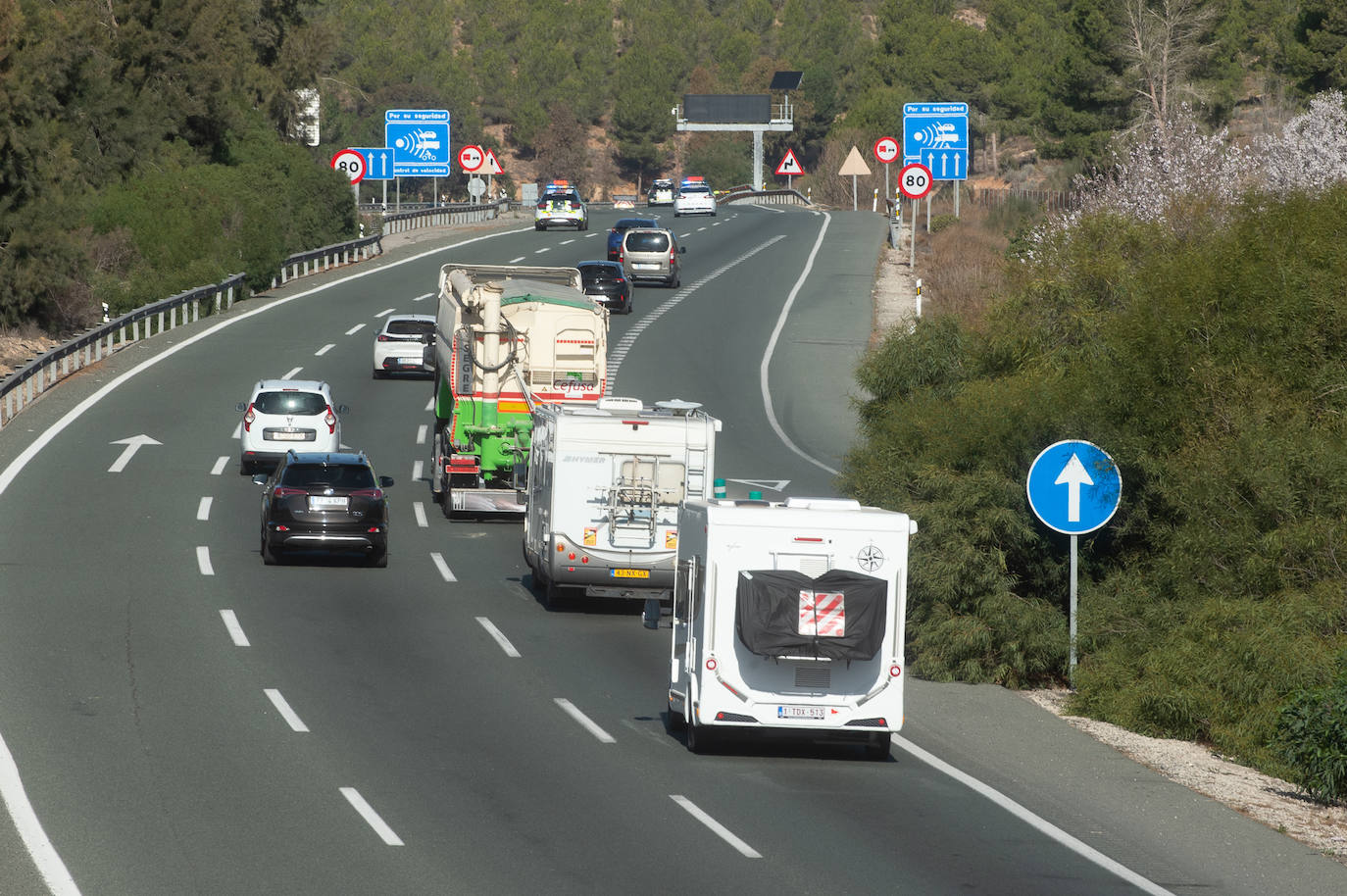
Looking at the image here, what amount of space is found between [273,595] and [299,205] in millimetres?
46187

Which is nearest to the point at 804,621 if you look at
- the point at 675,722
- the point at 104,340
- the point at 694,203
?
the point at 675,722

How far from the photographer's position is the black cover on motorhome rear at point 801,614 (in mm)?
14781

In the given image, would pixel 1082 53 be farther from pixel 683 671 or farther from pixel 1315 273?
pixel 683 671

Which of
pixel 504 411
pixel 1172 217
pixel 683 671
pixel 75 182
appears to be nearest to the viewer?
pixel 683 671

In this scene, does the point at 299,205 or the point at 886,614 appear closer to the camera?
the point at 886,614

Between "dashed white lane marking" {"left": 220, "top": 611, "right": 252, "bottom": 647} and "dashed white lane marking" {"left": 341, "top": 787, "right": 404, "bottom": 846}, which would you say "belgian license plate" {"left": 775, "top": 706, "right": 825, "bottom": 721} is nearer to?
"dashed white lane marking" {"left": 341, "top": 787, "right": 404, "bottom": 846}

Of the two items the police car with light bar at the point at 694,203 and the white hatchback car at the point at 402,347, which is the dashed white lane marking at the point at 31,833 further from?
the police car with light bar at the point at 694,203

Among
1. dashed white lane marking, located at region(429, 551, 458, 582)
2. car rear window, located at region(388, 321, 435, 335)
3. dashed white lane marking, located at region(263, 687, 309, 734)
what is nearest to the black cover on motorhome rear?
dashed white lane marking, located at region(263, 687, 309, 734)

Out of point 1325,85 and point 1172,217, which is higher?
point 1325,85

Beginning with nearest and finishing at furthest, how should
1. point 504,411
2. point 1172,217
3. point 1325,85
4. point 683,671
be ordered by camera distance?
point 683,671
point 504,411
point 1172,217
point 1325,85

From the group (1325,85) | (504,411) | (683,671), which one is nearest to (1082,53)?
(1325,85)

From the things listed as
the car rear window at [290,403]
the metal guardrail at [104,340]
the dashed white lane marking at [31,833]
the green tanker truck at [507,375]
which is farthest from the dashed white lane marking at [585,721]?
the metal guardrail at [104,340]

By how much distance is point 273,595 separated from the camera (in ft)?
75.3

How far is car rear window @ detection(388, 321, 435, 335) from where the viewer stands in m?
42.8
